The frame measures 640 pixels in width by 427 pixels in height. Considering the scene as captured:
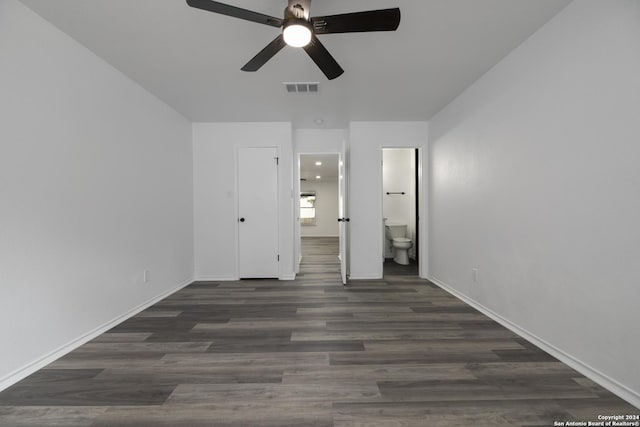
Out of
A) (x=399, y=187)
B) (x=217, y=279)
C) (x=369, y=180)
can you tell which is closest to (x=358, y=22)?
(x=369, y=180)

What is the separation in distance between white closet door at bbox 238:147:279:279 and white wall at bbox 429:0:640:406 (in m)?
2.76

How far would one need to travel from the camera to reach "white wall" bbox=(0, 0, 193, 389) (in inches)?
62.7

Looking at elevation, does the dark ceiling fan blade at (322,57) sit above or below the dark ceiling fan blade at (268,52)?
below

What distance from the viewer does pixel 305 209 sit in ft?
34.0

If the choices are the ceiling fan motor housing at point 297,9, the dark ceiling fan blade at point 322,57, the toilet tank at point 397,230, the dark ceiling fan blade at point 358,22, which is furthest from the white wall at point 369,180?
the ceiling fan motor housing at point 297,9

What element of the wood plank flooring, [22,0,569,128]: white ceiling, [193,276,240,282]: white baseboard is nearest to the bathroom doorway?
[22,0,569,128]: white ceiling

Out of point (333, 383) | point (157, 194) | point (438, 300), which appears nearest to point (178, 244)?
point (157, 194)

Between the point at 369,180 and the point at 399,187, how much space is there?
1.96 m

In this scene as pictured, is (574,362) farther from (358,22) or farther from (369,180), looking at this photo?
(369,180)

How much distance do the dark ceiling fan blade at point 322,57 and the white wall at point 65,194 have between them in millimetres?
1929

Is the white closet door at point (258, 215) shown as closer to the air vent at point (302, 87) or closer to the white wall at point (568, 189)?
the air vent at point (302, 87)

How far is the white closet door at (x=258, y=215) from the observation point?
3922 mm

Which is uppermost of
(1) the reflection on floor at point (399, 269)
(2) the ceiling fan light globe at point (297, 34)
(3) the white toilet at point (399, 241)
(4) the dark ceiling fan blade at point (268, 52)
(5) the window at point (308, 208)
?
(4) the dark ceiling fan blade at point (268, 52)

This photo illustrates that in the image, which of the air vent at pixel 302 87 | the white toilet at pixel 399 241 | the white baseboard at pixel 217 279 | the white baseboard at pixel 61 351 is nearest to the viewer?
the white baseboard at pixel 61 351
